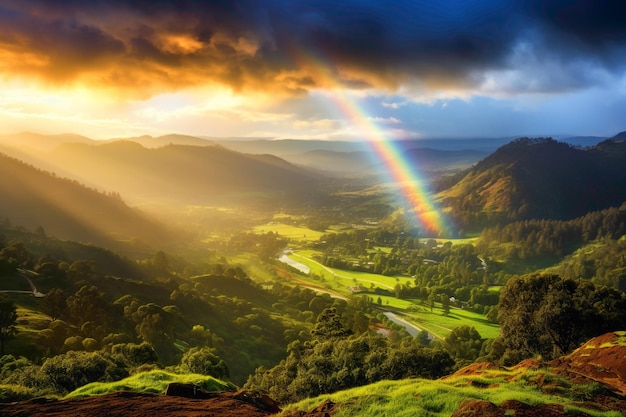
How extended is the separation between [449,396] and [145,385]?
1900 centimetres

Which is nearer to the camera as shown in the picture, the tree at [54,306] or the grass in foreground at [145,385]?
the grass in foreground at [145,385]

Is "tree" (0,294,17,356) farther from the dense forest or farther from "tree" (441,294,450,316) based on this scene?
"tree" (441,294,450,316)

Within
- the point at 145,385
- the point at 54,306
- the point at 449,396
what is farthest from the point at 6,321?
the point at 449,396

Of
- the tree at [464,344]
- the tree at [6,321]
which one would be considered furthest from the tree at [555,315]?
the tree at [6,321]

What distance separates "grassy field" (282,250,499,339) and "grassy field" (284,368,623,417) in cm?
8247

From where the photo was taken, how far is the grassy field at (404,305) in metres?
108

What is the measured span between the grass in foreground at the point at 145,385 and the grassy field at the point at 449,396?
7.83 meters

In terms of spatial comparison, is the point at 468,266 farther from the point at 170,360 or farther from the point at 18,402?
the point at 18,402

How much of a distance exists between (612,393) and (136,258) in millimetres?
167541

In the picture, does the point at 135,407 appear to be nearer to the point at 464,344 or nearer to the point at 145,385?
the point at 145,385

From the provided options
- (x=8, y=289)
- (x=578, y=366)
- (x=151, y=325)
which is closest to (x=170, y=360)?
(x=151, y=325)

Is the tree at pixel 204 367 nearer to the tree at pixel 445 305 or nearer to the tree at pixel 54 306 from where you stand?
the tree at pixel 54 306

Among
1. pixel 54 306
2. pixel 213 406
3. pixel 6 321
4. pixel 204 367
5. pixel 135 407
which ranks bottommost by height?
pixel 54 306

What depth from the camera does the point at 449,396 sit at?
20094 millimetres
